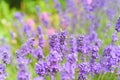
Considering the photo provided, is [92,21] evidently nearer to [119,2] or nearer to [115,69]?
[119,2]

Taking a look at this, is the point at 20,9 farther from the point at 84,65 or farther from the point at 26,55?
the point at 84,65

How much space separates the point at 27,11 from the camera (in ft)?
20.4

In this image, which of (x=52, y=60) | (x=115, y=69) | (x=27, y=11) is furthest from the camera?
(x=27, y=11)

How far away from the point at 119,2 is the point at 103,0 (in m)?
0.19

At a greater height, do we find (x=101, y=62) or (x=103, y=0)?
(x=103, y=0)

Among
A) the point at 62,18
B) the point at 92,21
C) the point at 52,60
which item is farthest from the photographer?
the point at 62,18

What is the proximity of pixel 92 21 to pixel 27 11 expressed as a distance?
98.3 inches

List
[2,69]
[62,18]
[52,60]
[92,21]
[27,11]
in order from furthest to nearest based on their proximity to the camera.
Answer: [27,11] < [62,18] < [92,21] < [2,69] < [52,60]

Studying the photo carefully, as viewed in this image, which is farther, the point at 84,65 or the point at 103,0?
the point at 103,0

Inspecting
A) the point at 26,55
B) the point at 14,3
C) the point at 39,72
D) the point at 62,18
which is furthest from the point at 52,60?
the point at 14,3

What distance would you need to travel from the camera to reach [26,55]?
110 inches

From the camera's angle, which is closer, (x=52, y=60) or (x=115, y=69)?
(x=52, y=60)

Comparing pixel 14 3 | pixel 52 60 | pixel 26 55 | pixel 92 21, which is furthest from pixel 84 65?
pixel 14 3

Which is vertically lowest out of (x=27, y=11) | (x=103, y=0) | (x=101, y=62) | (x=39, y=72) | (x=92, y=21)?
(x=39, y=72)
